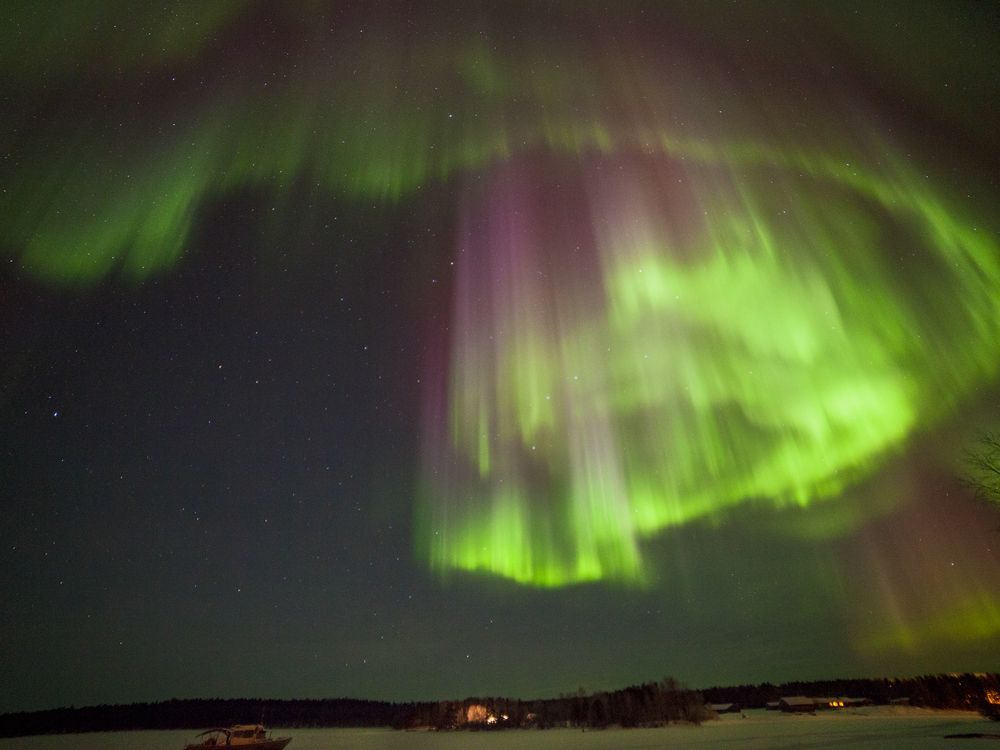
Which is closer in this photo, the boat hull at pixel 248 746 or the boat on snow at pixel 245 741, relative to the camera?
the boat hull at pixel 248 746

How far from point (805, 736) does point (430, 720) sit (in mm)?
62066

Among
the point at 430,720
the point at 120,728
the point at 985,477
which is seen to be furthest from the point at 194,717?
the point at 985,477

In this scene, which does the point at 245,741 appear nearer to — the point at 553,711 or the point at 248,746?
the point at 248,746

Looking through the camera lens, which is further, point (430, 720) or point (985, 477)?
point (430, 720)

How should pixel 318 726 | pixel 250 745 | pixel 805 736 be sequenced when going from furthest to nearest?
pixel 318 726 → pixel 250 745 → pixel 805 736

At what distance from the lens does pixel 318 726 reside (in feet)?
312

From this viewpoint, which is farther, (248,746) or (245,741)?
(245,741)

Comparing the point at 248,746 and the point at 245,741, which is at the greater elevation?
the point at 245,741

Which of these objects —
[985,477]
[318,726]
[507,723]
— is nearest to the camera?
[985,477]

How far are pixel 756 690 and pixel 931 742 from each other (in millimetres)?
80809

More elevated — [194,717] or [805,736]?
[194,717]

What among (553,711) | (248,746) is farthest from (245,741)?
(553,711)

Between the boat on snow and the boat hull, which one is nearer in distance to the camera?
the boat hull

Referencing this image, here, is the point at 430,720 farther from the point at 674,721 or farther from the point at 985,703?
the point at 985,703
